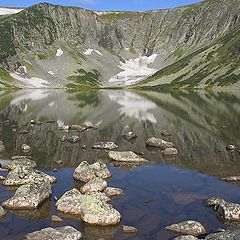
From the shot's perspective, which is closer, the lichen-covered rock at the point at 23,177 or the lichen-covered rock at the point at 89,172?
the lichen-covered rock at the point at 23,177

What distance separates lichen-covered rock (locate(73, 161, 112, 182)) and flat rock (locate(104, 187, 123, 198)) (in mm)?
4189

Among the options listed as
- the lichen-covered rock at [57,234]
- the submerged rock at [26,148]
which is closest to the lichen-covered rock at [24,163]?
the submerged rock at [26,148]

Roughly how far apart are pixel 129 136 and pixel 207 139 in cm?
1151

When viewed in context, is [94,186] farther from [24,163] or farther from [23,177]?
[24,163]

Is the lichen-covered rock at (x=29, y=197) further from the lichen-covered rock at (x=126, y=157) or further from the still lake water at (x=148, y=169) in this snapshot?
the lichen-covered rock at (x=126, y=157)

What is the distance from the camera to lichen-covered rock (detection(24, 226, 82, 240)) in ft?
69.1

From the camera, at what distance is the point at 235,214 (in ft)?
81.6

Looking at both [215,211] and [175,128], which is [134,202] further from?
[175,128]

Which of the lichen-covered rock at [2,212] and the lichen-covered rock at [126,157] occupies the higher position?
the lichen-covered rock at [126,157]

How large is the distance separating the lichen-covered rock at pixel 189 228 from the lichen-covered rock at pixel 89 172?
12.2 metres

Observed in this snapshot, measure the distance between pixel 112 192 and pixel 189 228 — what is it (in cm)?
851

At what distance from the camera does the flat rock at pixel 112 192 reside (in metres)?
30.0

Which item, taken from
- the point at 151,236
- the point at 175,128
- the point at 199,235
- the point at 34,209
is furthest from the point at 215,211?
the point at 175,128

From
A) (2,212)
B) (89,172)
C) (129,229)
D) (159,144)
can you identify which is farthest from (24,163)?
(129,229)
